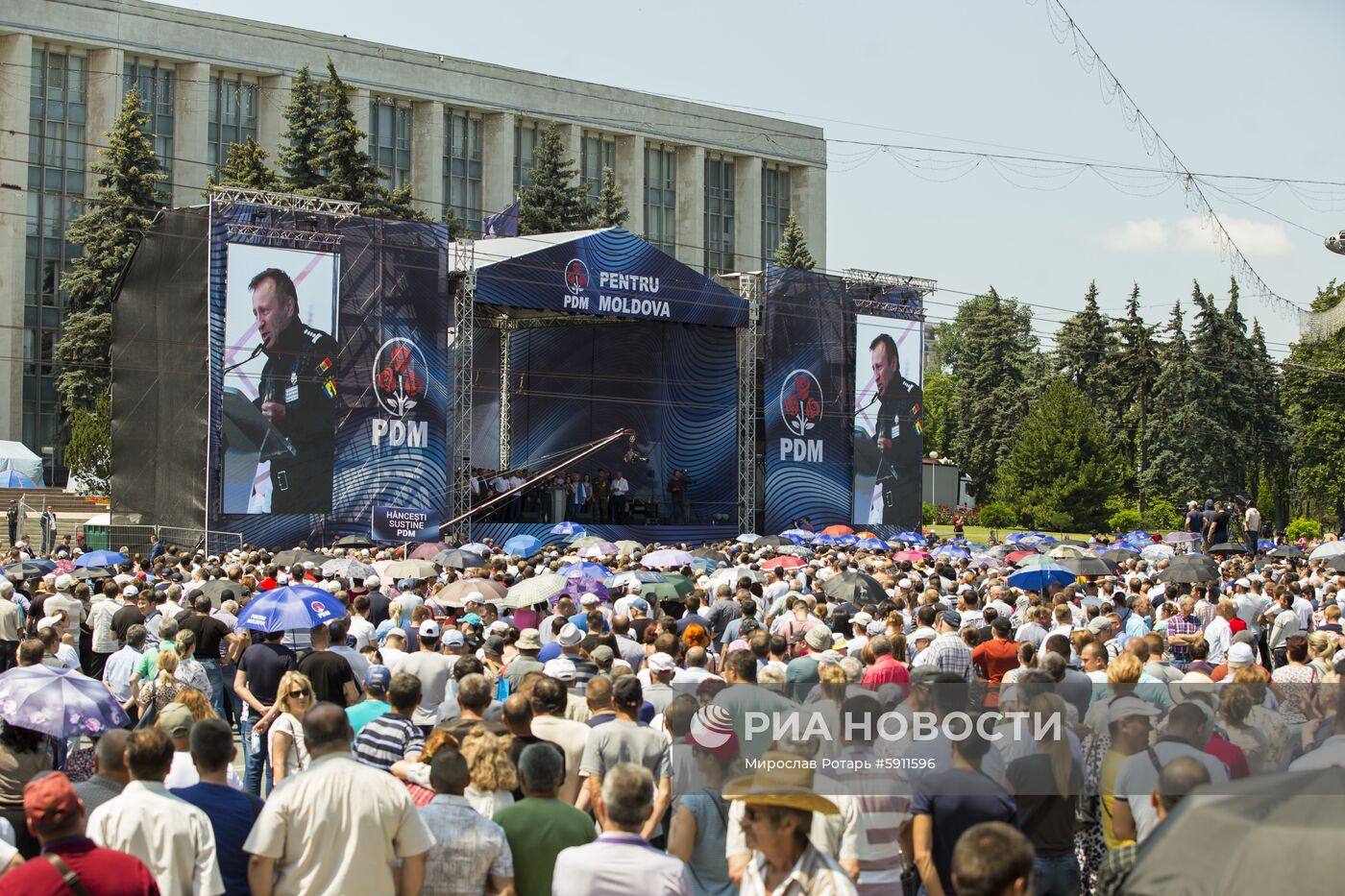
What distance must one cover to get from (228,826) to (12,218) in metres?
55.6

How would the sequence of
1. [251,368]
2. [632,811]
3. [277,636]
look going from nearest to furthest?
[632,811], [277,636], [251,368]

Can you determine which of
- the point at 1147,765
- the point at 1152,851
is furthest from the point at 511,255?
the point at 1152,851

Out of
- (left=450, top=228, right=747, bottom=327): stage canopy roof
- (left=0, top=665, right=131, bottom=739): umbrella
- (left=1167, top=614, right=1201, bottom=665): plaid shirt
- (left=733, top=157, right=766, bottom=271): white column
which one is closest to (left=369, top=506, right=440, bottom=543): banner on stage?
(left=450, top=228, right=747, bottom=327): stage canopy roof

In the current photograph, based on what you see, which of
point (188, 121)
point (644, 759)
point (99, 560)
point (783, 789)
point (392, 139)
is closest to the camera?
point (783, 789)

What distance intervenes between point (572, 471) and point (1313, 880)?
3440 centimetres

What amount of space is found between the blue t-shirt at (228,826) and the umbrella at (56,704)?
5.34 feet

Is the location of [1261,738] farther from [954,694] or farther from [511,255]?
[511,255]

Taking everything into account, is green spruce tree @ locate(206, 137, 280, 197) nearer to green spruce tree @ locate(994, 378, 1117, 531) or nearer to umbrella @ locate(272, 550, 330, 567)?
umbrella @ locate(272, 550, 330, 567)

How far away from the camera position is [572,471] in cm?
3688

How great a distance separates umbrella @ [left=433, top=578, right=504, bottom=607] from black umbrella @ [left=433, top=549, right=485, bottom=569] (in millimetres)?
5334

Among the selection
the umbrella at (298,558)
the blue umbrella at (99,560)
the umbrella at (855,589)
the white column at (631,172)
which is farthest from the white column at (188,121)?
the umbrella at (855,589)

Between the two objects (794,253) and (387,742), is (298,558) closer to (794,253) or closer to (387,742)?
(387,742)

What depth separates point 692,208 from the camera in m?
71.2

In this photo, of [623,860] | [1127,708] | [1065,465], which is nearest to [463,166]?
[1065,465]
